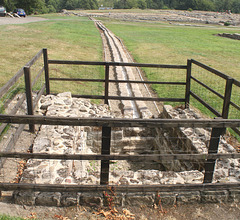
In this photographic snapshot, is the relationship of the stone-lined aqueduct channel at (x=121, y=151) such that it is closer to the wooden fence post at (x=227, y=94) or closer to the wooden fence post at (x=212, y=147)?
Answer: the wooden fence post at (x=212, y=147)

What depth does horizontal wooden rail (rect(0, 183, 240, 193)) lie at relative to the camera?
4.25 metres

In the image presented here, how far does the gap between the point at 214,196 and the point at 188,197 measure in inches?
16.4

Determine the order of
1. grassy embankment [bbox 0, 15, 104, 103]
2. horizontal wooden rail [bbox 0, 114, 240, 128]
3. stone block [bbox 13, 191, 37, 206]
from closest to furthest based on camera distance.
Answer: horizontal wooden rail [bbox 0, 114, 240, 128], stone block [bbox 13, 191, 37, 206], grassy embankment [bbox 0, 15, 104, 103]

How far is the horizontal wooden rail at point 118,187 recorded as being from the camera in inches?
167

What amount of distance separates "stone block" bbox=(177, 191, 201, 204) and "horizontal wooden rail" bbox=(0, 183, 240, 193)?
7 cm

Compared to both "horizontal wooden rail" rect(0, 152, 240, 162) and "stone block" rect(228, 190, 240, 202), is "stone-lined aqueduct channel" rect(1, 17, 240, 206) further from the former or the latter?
"horizontal wooden rail" rect(0, 152, 240, 162)

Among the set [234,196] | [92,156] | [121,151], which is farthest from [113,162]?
[234,196]

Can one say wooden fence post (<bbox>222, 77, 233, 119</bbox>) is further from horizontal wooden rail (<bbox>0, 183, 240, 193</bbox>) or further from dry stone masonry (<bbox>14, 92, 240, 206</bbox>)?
horizontal wooden rail (<bbox>0, 183, 240, 193</bbox>)

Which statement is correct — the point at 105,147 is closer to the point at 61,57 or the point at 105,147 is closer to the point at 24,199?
the point at 24,199

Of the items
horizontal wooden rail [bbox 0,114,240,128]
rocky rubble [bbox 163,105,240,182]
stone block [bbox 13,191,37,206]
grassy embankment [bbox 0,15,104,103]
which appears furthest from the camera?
grassy embankment [bbox 0,15,104,103]

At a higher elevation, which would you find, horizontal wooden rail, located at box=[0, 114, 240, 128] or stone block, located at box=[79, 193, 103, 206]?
Answer: horizontal wooden rail, located at box=[0, 114, 240, 128]

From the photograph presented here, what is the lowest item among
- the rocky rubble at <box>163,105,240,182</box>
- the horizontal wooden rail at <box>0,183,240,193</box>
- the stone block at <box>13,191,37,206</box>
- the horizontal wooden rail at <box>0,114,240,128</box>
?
the rocky rubble at <box>163,105,240,182</box>

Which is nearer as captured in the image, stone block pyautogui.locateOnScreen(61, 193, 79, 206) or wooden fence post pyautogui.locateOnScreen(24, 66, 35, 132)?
stone block pyautogui.locateOnScreen(61, 193, 79, 206)

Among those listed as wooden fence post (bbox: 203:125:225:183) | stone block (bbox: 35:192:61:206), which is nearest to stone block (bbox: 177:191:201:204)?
wooden fence post (bbox: 203:125:225:183)
